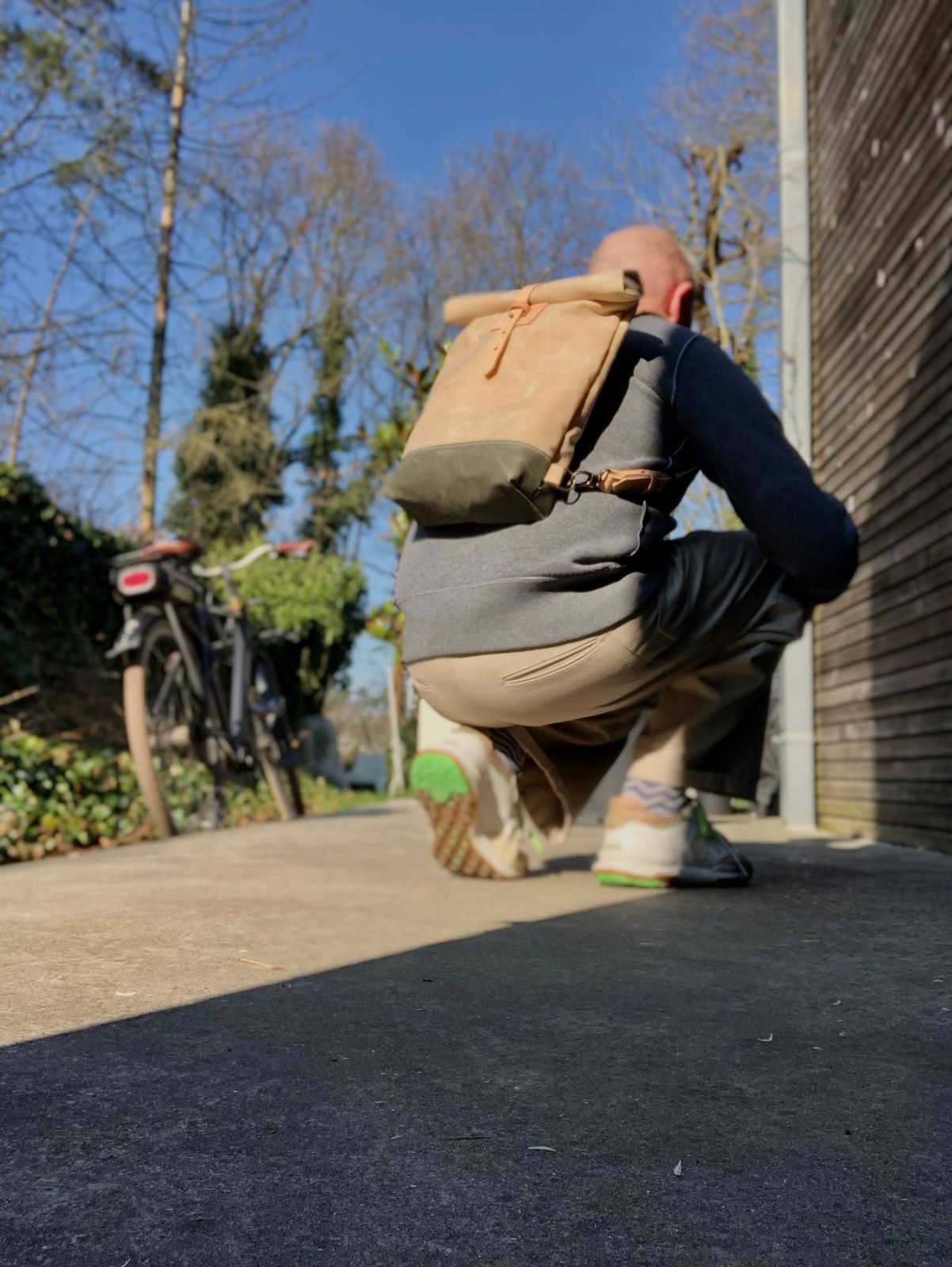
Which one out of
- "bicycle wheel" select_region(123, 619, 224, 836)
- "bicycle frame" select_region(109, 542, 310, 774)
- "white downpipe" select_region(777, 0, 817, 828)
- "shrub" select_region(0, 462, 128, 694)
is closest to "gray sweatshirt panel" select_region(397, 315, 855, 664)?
"bicycle wheel" select_region(123, 619, 224, 836)

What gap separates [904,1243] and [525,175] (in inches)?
641

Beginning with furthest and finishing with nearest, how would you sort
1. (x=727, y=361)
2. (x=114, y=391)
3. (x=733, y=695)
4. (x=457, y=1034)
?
(x=114, y=391)
(x=733, y=695)
(x=727, y=361)
(x=457, y=1034)

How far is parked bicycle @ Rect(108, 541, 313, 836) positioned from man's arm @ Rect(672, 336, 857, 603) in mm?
2764

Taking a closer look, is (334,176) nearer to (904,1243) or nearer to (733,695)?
(733,695)

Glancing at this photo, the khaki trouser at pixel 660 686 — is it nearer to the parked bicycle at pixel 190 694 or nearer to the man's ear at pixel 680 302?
the man's ear at pixel 680 302

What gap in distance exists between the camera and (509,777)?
8.95 feet

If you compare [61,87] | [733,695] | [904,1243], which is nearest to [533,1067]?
[904,1243]

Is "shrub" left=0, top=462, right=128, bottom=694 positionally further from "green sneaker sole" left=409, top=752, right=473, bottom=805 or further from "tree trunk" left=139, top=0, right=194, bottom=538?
"tree trunk" left=139, top=0, right=194, bottom=538

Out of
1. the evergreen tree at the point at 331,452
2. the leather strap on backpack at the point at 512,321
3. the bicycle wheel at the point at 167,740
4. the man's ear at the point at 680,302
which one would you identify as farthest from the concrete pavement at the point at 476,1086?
the evergreen tree at the point at 331,452

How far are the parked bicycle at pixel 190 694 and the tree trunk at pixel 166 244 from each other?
6.51 m

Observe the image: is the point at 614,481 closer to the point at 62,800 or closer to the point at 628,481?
the point at 628,481

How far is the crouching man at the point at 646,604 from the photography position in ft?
6.36

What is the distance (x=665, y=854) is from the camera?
236 cm

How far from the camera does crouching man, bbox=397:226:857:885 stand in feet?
6.36
